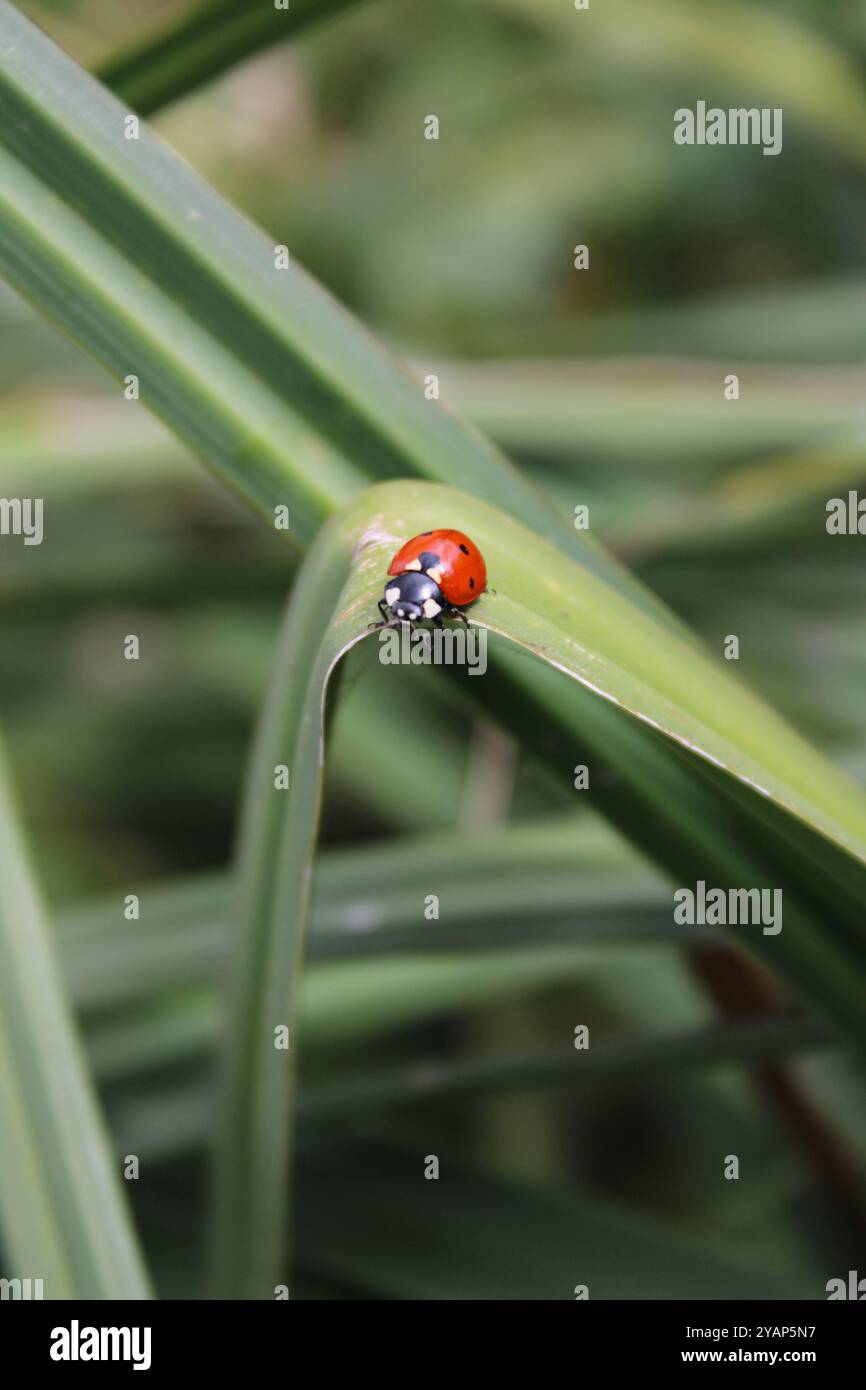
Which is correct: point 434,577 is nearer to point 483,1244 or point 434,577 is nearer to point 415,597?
point 415,597

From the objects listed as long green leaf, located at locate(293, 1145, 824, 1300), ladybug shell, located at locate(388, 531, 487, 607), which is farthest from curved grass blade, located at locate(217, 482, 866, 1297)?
long green leaf, located at locate(293, 1145, 824, 1300)

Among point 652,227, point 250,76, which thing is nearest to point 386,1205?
point 652,227

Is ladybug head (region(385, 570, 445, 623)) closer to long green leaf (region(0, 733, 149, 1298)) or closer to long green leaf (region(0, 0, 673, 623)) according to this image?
long green leaf (region(0, 0, 673, 623))

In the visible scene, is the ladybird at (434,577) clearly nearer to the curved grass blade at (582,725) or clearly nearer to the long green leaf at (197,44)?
the curved grass blade at (582,725)

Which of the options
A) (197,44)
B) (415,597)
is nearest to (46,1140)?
(415,597)

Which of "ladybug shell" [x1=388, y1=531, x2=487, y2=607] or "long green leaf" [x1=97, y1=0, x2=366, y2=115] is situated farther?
"long green leaf" [x1=97, y1=0, x2=366, y2=115]
